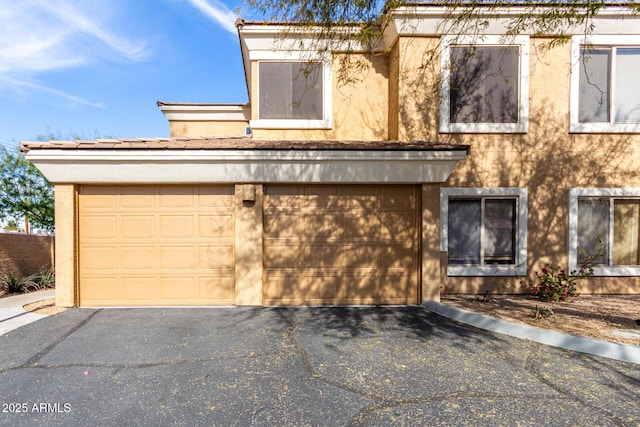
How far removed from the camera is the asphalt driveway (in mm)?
3041

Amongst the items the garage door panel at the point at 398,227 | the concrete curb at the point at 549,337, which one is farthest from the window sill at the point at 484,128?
the concrete curb at the point at 549,337

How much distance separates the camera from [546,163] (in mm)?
7648

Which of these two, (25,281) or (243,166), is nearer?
(243,166)

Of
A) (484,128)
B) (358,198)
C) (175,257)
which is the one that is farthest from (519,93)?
(175,257)

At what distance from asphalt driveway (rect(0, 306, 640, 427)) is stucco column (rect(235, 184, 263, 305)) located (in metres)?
0.95

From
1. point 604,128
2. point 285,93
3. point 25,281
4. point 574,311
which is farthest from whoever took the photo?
point 285,93

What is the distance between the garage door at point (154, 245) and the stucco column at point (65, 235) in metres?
0.17

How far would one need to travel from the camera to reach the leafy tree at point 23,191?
12.6 m

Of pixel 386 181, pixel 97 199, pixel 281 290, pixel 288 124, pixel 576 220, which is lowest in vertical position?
pixel 281 290

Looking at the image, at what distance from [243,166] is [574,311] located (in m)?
7.03

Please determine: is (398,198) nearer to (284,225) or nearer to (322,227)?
(322,227)

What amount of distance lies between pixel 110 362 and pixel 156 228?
299 cm

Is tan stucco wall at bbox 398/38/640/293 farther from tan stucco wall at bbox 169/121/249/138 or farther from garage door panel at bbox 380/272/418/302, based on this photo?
tan stucco wall at bbox 169/121/249/138

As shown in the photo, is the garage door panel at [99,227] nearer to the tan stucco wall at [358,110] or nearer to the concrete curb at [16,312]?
the concrete curb at [16,312]
